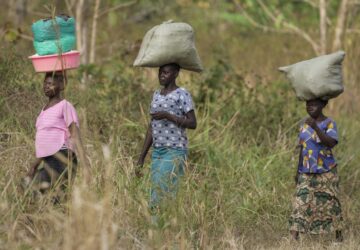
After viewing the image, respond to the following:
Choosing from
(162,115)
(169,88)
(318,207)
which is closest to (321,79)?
(318,207)

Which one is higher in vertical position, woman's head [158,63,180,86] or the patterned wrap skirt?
woman's head [158,63,180,86]

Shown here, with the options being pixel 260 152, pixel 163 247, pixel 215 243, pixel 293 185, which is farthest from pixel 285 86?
pixel 163 247

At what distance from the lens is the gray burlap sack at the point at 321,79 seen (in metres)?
6.35

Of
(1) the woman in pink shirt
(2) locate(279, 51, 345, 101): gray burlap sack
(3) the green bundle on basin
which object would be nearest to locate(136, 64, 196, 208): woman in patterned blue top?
(1) the woman in pink shirt

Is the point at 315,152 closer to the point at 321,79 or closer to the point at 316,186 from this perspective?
the point at 316,186

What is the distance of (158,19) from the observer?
14.8 metres

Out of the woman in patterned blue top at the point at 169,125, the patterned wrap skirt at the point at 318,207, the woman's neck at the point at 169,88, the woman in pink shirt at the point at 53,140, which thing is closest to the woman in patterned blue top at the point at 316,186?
the patterned wrap skirt at the point at 318,207

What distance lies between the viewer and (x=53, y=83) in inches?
226

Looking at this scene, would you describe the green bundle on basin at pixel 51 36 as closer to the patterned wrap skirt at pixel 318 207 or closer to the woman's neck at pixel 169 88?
the woman's neck at pixel 169 88

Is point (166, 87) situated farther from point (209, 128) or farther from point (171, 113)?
point (209, 128)

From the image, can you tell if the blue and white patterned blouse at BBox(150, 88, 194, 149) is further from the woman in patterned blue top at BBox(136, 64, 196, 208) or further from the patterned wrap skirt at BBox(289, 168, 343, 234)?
the patterned wrap skirt at BBox(289, 168, 343, 234)

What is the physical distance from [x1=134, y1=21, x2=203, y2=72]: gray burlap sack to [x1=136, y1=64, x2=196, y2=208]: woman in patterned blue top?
9 cm

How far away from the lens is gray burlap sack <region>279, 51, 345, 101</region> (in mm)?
6352

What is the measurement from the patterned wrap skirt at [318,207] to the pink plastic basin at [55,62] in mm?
1978
